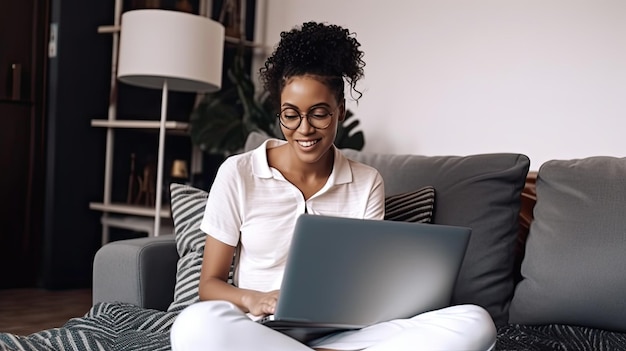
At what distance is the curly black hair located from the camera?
5.15 feet

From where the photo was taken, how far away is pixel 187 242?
6.22 ft

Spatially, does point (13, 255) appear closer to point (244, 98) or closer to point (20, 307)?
point (20, 307)

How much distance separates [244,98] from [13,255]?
4.48ft

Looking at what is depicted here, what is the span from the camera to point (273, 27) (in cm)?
388

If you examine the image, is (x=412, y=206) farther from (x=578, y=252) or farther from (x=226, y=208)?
(x=226, y=208)

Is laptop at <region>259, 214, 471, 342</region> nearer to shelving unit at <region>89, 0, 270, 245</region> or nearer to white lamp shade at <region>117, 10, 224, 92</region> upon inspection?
white lamp shade at <region>117, 10, 224, 92</region>

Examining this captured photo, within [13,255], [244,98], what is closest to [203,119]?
[244,98]

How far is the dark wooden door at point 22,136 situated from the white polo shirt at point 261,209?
2.20 meters

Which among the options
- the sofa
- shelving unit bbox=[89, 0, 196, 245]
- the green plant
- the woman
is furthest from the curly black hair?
shelving unit bbox=[89, 0, 196, 245]

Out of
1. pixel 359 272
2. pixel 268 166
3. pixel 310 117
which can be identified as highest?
pixel 310 117

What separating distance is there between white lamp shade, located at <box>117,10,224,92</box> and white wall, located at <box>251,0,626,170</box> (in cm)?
83

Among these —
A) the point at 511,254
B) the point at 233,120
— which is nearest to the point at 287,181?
the point at 511,254

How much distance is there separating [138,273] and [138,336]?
33cm

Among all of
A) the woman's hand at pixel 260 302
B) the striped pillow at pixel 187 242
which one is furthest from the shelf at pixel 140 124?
the woman's hand at pixel 260 302
